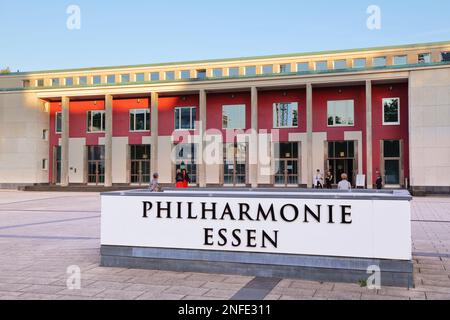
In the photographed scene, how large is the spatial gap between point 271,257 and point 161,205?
1.94 m

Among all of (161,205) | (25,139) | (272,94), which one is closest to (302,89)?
(272,94)

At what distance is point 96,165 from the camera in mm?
43250

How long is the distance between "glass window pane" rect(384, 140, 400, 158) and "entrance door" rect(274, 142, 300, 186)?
7.10 metres

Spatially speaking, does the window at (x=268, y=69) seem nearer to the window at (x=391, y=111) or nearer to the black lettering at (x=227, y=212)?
the window at (x=391, y=111)

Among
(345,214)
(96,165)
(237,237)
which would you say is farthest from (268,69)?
(345,214)

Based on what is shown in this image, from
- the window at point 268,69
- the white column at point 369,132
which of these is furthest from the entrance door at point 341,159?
the window at point 268,69

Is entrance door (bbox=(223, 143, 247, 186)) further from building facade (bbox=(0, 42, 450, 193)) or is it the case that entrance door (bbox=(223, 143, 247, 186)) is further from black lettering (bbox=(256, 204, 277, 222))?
black lettering (bbox=(256, 204, 277, 222))

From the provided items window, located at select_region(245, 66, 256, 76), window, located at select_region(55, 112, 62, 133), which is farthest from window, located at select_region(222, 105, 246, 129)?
window, located at select_region(55, 112, 62, 133)

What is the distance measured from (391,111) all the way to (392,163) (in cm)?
416

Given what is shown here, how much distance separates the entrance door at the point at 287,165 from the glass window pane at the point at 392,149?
710cm

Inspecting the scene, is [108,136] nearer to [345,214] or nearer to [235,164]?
[235,164]

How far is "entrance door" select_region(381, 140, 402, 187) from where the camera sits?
3622 centimetres
